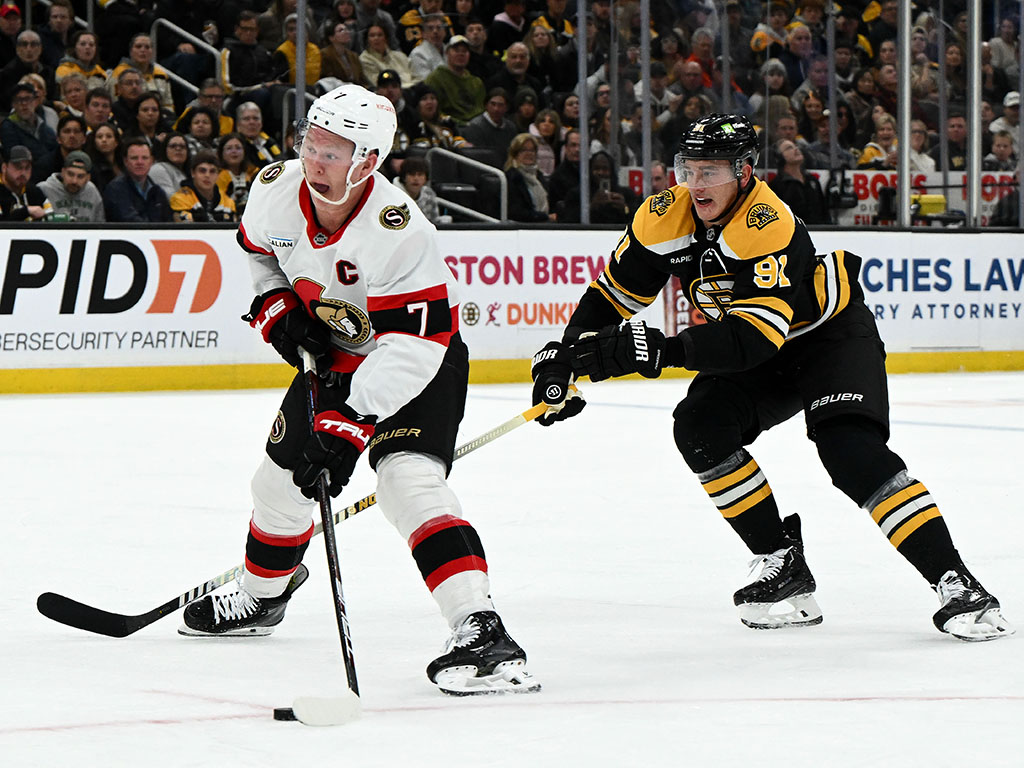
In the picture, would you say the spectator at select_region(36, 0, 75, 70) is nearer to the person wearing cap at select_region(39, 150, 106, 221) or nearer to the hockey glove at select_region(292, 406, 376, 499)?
the person wearing cap at select_region(39, 150, 106, 221)

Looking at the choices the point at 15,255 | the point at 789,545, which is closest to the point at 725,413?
the point at 789,545

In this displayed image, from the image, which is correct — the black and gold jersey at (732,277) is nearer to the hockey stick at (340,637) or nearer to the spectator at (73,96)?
the hockey stick at (340,637)

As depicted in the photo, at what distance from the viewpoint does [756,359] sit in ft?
9.83

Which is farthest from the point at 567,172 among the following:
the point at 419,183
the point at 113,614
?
the point at 113,614

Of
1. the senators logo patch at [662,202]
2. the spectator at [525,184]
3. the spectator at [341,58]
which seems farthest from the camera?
the spectator at [525,184]

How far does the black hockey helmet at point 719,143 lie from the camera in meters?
3.06

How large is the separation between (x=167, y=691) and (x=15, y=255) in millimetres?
6093

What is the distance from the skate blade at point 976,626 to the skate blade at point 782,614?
1.10 ft

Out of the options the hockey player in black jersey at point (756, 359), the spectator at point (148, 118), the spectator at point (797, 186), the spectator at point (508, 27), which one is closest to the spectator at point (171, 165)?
the spectator at point (148, 118)

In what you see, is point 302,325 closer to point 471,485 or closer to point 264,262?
point 264,262

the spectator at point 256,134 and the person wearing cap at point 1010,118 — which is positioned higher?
the spectator at point 256,134

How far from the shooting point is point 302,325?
2871 millimetres

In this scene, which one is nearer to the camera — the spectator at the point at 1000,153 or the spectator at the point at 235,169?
the spectator at the point at 235,169

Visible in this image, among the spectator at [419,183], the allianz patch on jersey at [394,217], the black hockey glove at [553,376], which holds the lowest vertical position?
the spectator at [419,183]
